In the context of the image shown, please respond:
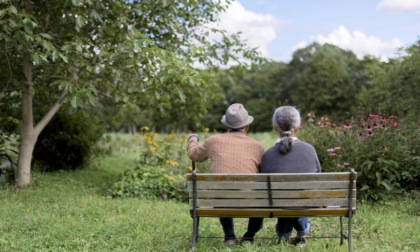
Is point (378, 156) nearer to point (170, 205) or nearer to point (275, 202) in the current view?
point (170, 205)

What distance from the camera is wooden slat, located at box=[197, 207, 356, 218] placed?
434cm

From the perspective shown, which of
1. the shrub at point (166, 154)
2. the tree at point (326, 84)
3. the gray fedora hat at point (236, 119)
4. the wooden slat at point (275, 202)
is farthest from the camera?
the tree at point (326, 84)

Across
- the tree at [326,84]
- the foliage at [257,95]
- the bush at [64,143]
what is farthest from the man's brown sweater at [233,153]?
the foliage at [257,95]

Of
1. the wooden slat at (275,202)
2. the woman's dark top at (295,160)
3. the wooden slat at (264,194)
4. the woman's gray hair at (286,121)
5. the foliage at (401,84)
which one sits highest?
the foliage at (401,84)

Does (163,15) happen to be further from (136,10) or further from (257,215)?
(257,215)

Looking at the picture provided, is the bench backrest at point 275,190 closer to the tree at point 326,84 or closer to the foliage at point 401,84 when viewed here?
the foliage at point 401,84

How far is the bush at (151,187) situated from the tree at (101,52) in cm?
140

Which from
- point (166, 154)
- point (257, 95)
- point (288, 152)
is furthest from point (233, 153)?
point (257, 95)

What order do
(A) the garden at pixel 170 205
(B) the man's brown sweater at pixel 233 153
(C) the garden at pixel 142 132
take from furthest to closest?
(C) the garden at pixel 142 132
(A) the garden at pixel 170 205
(B) the man's brown sweater at pixel 233 153

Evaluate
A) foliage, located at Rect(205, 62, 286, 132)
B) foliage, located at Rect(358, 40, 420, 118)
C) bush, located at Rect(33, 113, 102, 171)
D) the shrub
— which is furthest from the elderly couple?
foliage, located at Rect(205, 62, 286, 132)

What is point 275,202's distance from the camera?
14.3 feet

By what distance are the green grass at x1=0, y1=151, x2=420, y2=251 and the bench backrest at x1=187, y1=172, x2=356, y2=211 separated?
0.47 m

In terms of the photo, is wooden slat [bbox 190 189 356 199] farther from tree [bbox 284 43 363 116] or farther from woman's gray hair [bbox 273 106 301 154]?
tree [bbox 284 43 363 116]

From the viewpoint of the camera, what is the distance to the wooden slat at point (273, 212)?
14.2ft
